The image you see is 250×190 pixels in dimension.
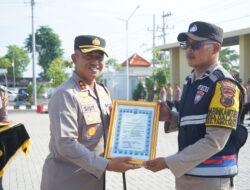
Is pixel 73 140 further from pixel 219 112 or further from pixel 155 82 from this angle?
pixel 155 82

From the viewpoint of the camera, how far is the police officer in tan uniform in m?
2.22

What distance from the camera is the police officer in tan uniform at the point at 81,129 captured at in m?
2.22

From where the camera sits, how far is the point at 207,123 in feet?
6.91

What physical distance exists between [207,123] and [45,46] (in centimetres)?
5979

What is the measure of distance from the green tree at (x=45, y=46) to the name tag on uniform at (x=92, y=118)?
58.2m

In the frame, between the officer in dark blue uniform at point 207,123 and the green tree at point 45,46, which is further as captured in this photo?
the green tree at point 45,46

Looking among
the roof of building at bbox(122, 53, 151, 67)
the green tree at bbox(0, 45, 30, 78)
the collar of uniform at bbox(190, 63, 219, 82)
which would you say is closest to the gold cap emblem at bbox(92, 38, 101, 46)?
the collar of uniform at bbox(190, 63, 219, 82)

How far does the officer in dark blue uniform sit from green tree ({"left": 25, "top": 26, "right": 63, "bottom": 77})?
58.4m

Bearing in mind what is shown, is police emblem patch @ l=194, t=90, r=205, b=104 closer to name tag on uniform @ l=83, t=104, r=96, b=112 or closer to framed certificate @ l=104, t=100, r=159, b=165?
framed certificate @ l=104, t=100, r=159, b=165

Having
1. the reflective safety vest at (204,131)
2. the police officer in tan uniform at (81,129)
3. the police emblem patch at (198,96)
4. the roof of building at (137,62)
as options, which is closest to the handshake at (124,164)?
the police officer in tan uniform at (81,129)

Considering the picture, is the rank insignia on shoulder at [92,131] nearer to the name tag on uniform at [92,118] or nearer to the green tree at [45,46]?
the name tag on uniform at [92,118]

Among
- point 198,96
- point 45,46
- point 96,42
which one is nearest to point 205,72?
point 198,96

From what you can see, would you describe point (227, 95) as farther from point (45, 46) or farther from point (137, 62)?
point (45, 46)

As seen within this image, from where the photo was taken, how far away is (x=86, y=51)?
2.43 metres
